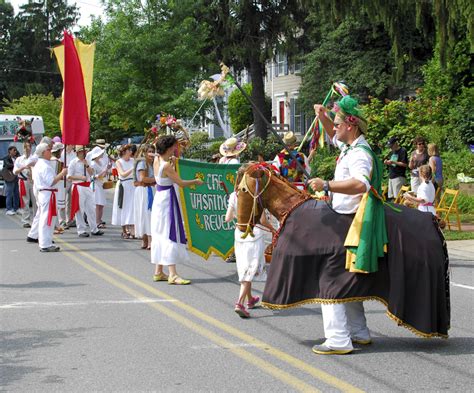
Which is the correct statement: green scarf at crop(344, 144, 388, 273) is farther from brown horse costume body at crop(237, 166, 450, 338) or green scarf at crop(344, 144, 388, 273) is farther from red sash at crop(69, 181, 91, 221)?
red sash at crop(69, 181, 91, 221)

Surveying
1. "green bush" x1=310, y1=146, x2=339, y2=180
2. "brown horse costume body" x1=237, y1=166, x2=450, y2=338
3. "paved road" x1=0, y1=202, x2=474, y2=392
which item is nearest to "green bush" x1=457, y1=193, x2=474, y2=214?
"green bush" x1=310, y1=146, x2=339, y2=180

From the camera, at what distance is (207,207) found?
476 inches

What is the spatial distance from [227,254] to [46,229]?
3.99 meters

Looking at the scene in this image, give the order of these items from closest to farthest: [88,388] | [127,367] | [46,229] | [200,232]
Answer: [88,388], [127,367], [200,232], [46,229]

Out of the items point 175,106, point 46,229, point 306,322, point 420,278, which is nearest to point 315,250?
point 420,278

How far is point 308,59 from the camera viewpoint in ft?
126

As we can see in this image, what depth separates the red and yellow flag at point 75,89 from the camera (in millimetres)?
15945

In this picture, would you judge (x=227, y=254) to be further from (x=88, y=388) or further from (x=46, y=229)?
(x=88, y=388)

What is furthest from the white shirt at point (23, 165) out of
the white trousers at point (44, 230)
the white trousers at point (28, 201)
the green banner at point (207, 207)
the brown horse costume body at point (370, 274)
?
the brown horse costume body at point (370, 274)

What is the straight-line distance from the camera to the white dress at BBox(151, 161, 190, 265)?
431 inches

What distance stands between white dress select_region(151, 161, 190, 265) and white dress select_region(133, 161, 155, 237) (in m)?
3.35

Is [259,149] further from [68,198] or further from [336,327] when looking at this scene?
[336,327]

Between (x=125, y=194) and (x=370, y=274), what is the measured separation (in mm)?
10635

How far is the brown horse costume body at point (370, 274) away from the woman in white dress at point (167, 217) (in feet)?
12.5
